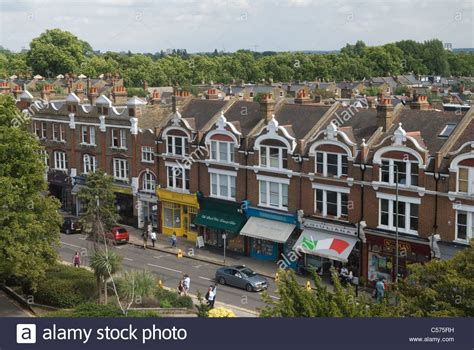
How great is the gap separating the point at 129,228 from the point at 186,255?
959 cm

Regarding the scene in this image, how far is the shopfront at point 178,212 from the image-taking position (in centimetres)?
5316

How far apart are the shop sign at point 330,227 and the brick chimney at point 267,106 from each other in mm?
8270

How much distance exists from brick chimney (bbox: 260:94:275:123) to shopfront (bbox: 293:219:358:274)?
8285mm

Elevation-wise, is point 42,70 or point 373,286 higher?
point 42,70

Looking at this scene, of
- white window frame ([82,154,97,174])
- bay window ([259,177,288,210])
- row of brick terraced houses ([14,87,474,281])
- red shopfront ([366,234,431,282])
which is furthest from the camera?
white window frame ([82,154,97,174])

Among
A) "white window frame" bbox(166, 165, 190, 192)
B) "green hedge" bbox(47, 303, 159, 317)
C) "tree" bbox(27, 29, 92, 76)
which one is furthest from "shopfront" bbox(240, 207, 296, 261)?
"tree" bbox(27, 29, 92, 76)

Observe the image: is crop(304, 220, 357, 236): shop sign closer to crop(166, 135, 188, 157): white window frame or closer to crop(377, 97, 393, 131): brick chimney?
crop(377, 97, 393, 131): brick chimney

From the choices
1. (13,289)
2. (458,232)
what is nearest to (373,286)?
(458,232)

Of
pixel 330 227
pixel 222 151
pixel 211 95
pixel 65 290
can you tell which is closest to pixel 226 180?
pixel 222 151

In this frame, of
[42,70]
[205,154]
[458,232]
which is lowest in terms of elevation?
[458,232]

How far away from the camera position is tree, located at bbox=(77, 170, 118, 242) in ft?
148

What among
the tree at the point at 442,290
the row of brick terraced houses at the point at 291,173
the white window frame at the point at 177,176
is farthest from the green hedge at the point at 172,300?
the white window frame at the point at 177,176

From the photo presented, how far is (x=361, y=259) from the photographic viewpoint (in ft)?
140

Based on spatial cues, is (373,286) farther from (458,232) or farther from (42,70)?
(42,70)
